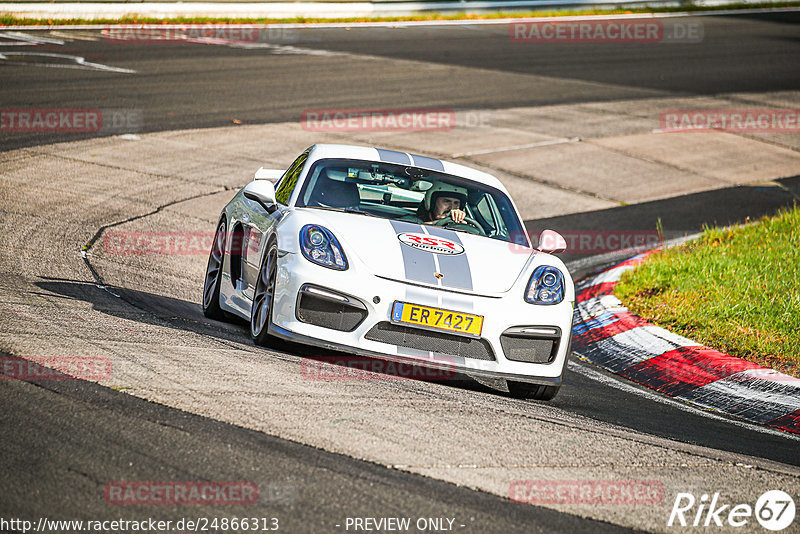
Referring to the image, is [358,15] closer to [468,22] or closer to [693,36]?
[468,22]

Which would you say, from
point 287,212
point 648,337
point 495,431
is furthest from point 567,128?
point 495,431

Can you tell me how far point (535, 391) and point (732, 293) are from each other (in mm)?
2894

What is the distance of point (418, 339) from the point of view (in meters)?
5.72

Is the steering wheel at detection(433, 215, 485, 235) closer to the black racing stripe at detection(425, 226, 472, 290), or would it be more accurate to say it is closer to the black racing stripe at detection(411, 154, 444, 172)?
the black racing stripe at detection(411, 154, 444, 172)

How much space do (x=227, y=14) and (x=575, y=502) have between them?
77.5ft

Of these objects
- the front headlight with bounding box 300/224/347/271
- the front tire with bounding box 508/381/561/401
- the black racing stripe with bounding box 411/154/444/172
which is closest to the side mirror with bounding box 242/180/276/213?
the front headlight with bounding box 300/224/347/271

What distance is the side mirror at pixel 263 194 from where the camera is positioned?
669 centimetres

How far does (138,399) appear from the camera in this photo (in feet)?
14.7

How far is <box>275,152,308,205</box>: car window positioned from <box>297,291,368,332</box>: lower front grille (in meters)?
1.23

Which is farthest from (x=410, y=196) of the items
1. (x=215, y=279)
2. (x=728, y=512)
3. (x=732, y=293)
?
(x=728, y=512)

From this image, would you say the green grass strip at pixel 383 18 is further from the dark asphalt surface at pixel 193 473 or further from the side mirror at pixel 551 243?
the dark asphalt surface at pixel 193 473

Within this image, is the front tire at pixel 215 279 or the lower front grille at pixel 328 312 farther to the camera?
the front tire at pixel 215 279

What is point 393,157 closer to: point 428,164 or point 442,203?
point 428,164

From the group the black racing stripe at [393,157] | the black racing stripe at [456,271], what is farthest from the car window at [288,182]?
the black racing stripe at [456,271]
